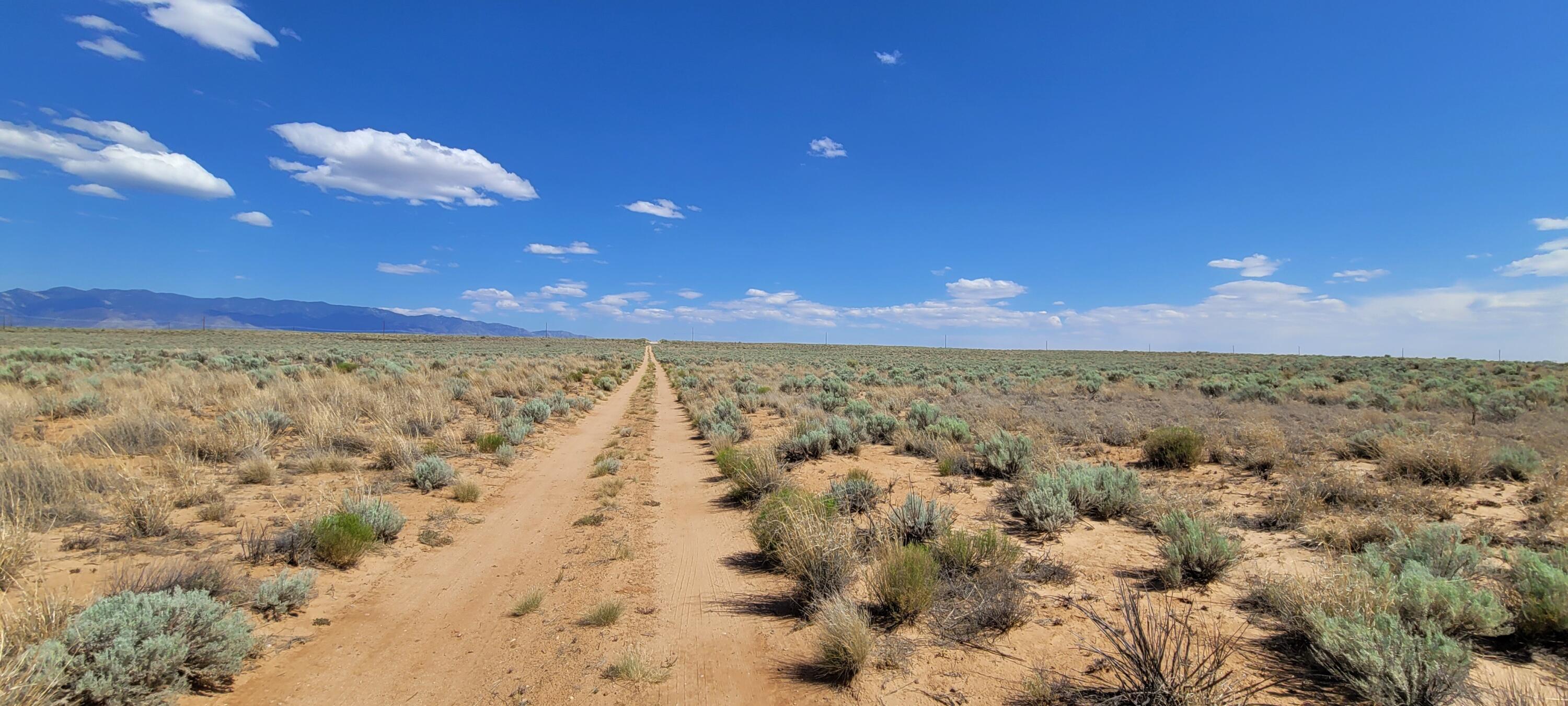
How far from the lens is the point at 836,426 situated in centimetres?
1211

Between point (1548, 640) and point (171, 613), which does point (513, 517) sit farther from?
point (1548, 640)

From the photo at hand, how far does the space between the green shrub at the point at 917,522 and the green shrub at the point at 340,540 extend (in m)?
5.42

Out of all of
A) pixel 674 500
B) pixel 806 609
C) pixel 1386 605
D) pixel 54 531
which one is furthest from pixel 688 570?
pixel 54 531

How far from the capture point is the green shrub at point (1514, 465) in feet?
27.0

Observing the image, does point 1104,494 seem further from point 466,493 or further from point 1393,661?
point 466,493

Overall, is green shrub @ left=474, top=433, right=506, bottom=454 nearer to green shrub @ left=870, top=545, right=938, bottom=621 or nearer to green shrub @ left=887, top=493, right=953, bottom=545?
green shrub @ left=887, top=493, right=953, bottom=545

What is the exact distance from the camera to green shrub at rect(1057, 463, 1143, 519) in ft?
23.9

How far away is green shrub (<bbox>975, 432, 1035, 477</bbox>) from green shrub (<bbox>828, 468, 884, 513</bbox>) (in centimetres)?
252

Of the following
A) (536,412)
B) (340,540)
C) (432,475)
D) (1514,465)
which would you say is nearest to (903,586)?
(340,540)

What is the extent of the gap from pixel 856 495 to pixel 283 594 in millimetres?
5785

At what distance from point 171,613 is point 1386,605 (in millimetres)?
7727

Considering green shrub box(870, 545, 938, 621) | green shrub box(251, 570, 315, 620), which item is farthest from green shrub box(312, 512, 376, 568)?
green shrub box(870, 545, 938, 621)

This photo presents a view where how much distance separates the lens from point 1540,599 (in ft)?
12.8

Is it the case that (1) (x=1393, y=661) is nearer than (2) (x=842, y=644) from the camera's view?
Yes
